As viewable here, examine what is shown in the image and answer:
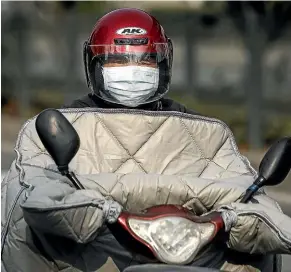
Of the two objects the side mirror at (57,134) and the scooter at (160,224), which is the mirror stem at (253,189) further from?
the side mirror at (57,134)

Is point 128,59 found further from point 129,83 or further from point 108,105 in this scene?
point 108,105

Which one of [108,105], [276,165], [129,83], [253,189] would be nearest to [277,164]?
[276,165]

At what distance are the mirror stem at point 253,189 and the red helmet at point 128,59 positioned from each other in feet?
3.29

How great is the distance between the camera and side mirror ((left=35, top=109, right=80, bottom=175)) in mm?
3660

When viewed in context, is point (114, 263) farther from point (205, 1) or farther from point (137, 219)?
point (205, 1)

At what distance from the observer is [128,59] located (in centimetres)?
469

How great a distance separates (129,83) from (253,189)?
105 cm

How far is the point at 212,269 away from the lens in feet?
11.6

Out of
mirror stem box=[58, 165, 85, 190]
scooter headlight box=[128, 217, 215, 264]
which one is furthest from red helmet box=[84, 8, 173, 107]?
scooter headlight box=[128, 217, 215, 264]

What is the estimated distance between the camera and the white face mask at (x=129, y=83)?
467 cm

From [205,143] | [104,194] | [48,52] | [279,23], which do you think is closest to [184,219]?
[104,194]

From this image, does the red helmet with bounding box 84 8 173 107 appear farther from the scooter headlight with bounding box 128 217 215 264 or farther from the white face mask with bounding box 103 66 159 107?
the scooter headlight with bounding box 128 217 215 264

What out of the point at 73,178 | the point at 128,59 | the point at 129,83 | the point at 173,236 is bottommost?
the point at 173,236

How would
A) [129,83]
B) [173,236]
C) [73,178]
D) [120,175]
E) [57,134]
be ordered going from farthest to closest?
[129,83]
[120,175]
[73,178]
[57,134]
[173,236]
